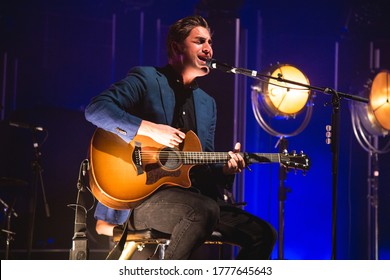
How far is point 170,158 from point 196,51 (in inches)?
28.3

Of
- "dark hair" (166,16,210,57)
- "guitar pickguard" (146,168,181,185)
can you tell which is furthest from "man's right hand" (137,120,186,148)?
"dark hair" (166,16,210,57)

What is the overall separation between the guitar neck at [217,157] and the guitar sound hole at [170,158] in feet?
0.10

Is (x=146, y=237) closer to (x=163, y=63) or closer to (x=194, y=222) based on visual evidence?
(x=194, y=222)

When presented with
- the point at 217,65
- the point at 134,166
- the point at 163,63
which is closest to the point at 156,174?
the point at 134,166

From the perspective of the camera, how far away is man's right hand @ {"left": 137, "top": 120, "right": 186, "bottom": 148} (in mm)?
A: 3311

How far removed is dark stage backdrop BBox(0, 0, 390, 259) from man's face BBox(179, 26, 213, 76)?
117 centimetres

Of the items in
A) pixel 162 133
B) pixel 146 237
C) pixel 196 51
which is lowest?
pixel 146 237

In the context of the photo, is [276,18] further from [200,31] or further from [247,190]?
[200,31]

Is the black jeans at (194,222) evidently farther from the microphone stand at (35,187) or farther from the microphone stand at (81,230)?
the microphone stand at (35,187)

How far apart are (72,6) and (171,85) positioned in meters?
2.11

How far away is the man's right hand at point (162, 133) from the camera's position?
130 inches

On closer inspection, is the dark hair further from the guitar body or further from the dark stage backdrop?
the dark stage backdrop

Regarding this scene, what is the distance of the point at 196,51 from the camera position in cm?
366
